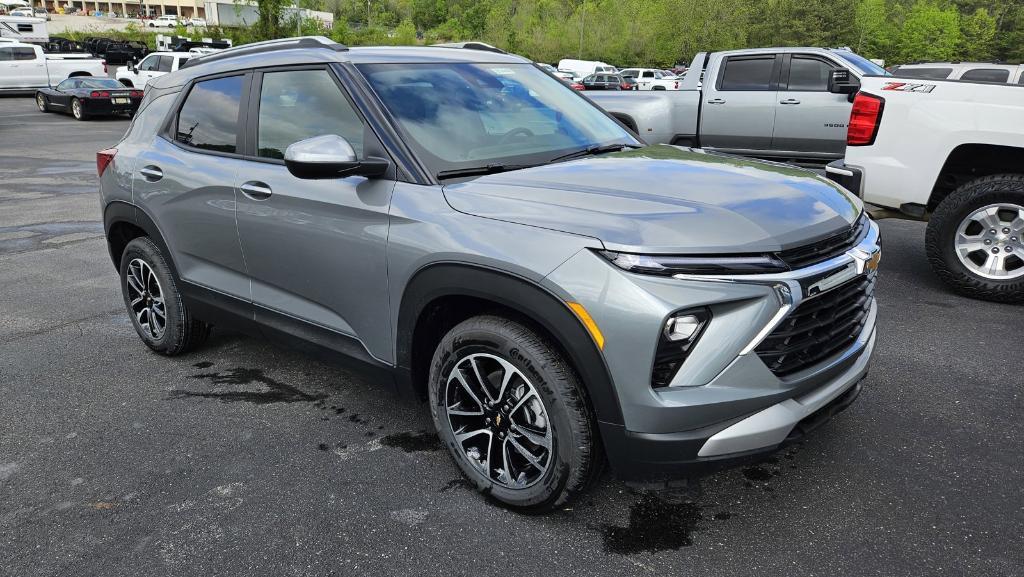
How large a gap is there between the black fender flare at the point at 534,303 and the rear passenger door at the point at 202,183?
4.37 ft

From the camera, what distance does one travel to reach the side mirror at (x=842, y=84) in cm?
891

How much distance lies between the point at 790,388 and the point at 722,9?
70.3 m

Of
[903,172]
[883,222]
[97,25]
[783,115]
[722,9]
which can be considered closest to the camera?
[903,172]

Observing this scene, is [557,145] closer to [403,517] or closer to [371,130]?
→ [371,130]

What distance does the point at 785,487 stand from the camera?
2977 millimetres

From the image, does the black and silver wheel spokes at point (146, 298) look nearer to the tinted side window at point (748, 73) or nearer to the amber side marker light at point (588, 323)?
the amber side marker light at point (588, 323)

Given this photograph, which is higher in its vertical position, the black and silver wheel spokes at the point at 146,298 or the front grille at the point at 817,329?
the front grille at the point at 817,329

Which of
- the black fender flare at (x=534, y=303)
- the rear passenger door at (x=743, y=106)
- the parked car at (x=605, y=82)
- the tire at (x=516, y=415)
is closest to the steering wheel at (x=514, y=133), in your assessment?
the black fender flare at (x=534, y=303)

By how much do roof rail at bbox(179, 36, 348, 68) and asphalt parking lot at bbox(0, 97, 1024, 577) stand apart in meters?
1.73

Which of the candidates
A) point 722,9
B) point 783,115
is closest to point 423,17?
point 722,9

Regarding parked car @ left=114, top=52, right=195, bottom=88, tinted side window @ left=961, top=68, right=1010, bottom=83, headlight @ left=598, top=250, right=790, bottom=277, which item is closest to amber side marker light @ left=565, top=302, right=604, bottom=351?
headlight @ left=598, top=250, right=790, bottom=277

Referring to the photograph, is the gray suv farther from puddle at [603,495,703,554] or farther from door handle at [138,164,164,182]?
puddle at [603,495,703,554]

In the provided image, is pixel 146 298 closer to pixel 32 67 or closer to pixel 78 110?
pixel 78 110

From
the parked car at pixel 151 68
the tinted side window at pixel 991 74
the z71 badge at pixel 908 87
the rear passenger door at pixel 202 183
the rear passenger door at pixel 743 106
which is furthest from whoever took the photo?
the parked car at pixel 151 68
